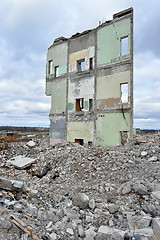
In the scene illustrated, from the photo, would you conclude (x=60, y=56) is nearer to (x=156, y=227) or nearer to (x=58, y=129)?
(x=58, y=129)

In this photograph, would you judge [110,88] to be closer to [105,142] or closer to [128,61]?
[128,61]

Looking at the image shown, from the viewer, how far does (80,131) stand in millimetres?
12633

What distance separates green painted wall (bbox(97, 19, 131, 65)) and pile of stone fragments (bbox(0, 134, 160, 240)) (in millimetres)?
6164

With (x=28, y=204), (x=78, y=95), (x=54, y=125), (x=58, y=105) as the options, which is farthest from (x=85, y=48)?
(x=28, y=204)

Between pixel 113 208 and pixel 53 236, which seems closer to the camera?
pixel 53 236

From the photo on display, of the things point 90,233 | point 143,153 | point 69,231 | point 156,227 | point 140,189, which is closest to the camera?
point 156,227

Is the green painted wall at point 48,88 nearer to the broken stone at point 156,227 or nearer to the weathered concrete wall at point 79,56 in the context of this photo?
the weathered concrete wall at point 79,56

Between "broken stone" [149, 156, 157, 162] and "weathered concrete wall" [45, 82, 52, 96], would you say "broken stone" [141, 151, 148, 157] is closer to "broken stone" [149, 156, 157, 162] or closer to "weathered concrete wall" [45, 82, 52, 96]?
"broken stone" [149, 156, 157, 162]

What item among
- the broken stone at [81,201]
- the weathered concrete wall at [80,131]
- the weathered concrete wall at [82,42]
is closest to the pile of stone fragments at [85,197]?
the broken stone at [81,201]

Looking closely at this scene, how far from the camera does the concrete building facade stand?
10758mm

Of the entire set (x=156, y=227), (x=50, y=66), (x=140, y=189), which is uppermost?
(x=50, y=66)

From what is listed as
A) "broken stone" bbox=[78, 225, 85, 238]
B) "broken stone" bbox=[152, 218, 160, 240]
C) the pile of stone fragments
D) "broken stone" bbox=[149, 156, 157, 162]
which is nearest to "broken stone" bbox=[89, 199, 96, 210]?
the pile of stone fragments

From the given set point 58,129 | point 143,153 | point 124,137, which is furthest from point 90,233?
point 58,129

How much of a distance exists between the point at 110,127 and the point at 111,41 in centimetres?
589
